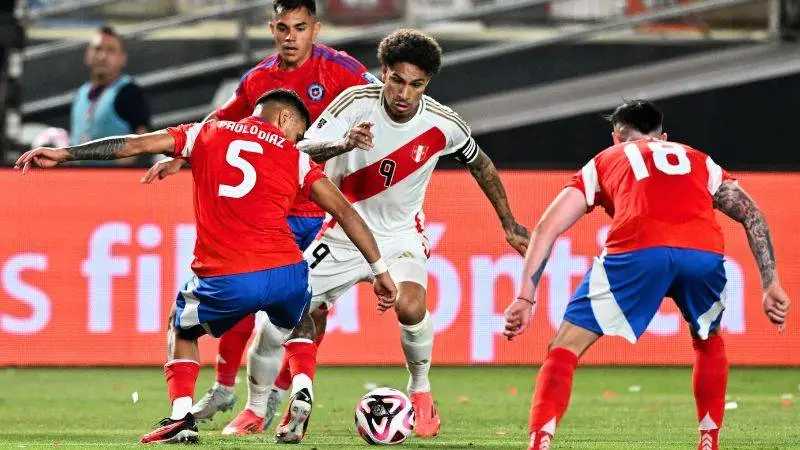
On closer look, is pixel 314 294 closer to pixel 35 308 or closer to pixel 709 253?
pixel 709 253

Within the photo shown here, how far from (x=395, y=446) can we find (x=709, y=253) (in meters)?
1.91

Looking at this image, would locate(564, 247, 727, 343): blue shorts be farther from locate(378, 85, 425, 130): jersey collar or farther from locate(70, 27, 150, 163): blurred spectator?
locate(70, 27, 150, 163): blurred spectator

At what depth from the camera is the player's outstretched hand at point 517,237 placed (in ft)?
27.0

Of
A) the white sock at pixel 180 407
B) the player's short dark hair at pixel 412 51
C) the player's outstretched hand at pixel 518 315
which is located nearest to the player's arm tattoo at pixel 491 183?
the player's short dark hair at pixel 412 51

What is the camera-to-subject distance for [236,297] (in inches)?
275

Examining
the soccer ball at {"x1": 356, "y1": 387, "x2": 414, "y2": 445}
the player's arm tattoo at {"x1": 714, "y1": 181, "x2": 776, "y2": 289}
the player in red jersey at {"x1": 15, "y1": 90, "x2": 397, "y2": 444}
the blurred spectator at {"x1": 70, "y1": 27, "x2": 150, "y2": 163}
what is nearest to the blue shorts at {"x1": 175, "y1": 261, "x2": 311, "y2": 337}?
the player in red jersey at {"x1": 15, "y1": 90, "x2": 397, "y2": 444}

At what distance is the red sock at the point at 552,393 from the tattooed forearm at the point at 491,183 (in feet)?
7.39

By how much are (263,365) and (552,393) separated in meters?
2.42

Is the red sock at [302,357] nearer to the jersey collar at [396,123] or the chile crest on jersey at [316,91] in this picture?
the jersey collar at [396,123]

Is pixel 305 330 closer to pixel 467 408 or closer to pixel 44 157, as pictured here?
pixel 44 157

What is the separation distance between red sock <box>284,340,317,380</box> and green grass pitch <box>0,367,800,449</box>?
340 millimetres

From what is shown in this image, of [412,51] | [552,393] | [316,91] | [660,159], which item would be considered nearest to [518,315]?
[552,393]

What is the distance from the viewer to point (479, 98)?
1571 centimetres

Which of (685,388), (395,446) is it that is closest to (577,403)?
(685,388)
